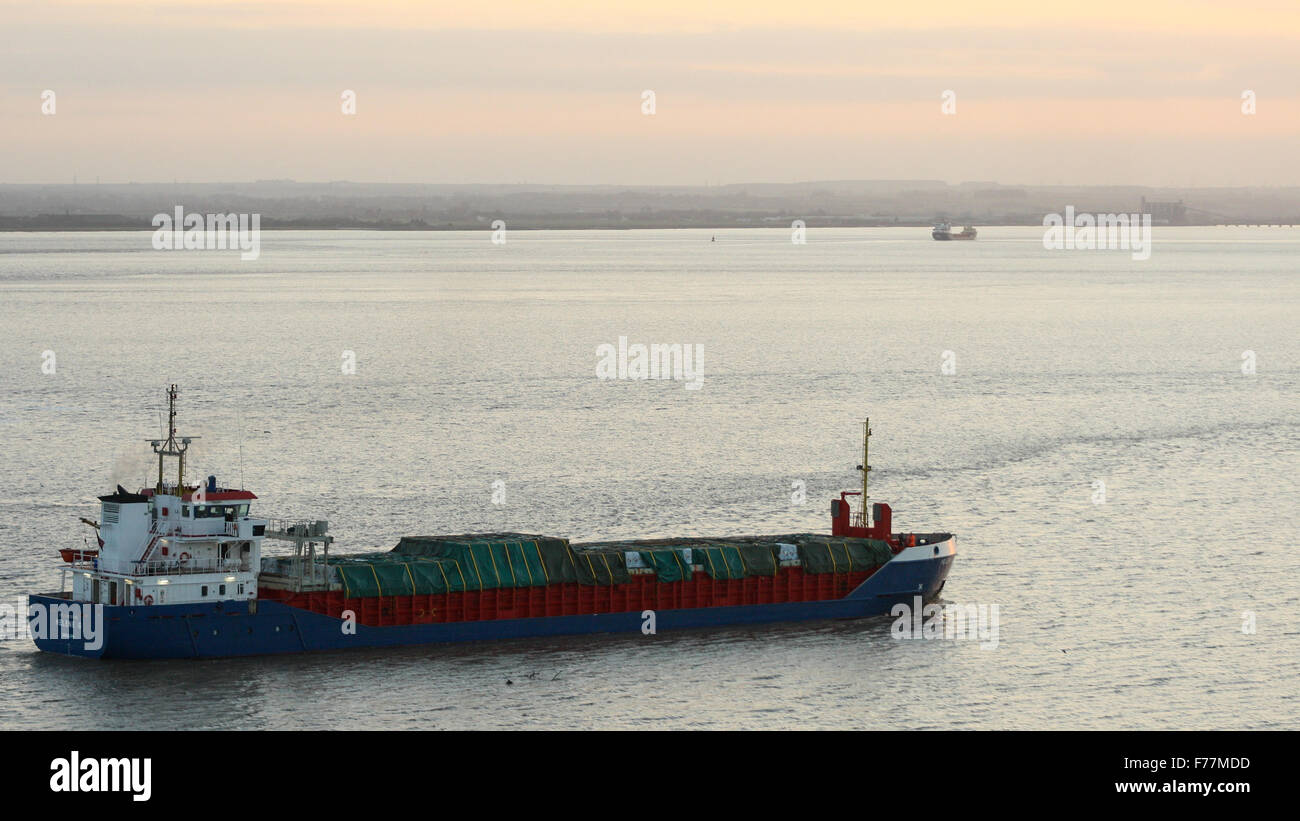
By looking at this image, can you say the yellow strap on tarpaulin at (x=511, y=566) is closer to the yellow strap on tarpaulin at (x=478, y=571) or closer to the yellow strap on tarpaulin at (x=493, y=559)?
the yellow strap on tarpaulin at (x=493, y=559)

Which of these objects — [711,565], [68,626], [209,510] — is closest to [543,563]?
[711,565]

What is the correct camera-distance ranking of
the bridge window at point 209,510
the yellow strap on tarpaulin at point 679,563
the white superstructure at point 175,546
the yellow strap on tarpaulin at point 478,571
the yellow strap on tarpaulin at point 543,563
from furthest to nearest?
the yellow strap on tarpaulin at point 679,563, the yellow strap on tarpaulin at point 543,563, the yellow strap on tarpaulin at point 478,571, the bridge window at point 209,510, the white superstructure at point 175,546

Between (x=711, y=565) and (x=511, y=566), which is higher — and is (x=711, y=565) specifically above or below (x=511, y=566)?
below

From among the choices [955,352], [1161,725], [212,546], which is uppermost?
[955,352]

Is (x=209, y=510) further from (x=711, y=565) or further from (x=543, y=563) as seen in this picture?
(x=711, y=565)

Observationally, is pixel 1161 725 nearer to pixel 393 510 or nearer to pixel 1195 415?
pixel 393 510

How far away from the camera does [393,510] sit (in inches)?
3511

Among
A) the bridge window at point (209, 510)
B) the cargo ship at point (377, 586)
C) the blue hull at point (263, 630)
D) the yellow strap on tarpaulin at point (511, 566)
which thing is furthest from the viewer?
the yellow strap on tarpaulin at point (511, 566)

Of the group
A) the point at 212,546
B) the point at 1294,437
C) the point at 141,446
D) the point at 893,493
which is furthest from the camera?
the point at 1294,437

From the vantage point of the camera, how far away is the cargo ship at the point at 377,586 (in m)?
60.2

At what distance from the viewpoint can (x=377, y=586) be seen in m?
62.7

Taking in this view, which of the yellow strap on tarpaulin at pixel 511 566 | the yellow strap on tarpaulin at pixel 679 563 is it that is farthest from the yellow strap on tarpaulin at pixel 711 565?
the yellow strap on tarpaulin at pixel 511 566

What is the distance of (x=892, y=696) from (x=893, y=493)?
3951 cm
